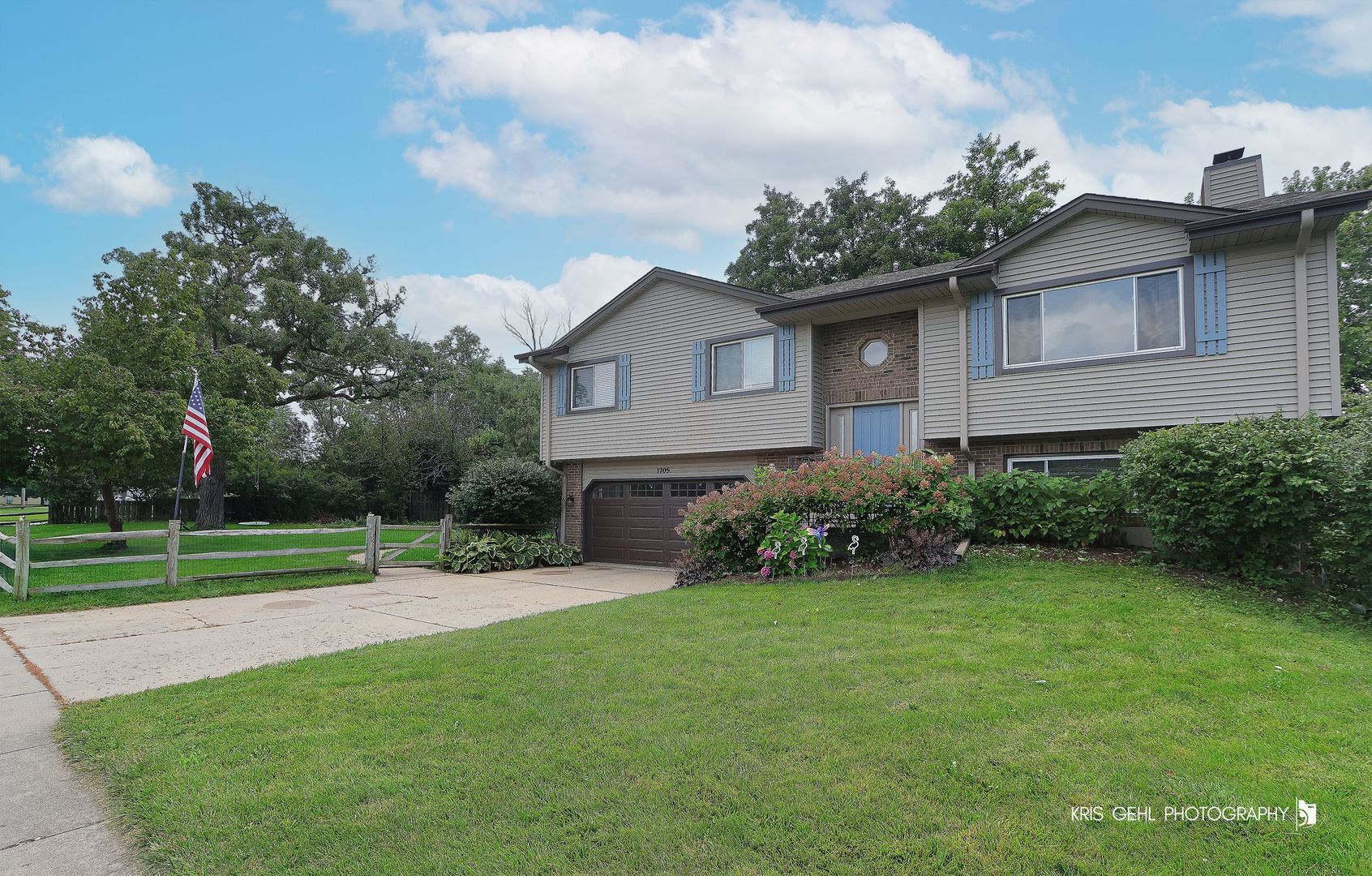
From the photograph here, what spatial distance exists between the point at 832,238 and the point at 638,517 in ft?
56.0

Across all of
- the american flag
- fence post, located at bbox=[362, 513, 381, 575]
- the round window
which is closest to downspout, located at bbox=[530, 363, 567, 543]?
fence post, located at bbox=[362, 513, 381, 575]

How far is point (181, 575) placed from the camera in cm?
1109

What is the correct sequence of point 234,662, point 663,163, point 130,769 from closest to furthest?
point 130,769, point 234,662, point 663,163

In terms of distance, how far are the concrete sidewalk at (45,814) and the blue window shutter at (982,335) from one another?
37.2 feet

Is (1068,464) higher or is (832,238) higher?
(832,238)

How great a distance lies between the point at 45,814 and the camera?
313 cm

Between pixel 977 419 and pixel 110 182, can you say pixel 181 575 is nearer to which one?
pixel 110 182

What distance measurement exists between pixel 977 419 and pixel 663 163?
40.6 feet

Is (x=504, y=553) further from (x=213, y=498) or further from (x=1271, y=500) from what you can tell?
(x=213, y=498)

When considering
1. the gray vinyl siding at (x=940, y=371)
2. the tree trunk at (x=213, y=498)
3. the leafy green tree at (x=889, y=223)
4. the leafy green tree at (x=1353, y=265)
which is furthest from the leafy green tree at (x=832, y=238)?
the tree trunk at (x=213, y=498)

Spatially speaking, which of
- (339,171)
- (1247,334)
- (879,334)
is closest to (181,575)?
(339,171)

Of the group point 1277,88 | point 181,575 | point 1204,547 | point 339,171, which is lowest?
point 181,575

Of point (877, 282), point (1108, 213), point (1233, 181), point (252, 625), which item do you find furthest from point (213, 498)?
point (1233, 181)

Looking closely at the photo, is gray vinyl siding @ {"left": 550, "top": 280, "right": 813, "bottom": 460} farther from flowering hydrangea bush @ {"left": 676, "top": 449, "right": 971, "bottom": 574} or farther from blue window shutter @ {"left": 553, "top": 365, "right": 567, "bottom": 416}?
flowering hydrangea bush @ {"left": 676, "top": 449, "right": 971, "bottom": 574}
